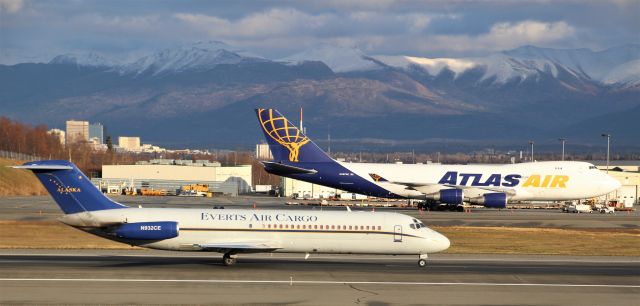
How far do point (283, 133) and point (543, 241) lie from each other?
106 ft

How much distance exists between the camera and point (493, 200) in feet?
270

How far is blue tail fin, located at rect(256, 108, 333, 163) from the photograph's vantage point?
85125 millimetres

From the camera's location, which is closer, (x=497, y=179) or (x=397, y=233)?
(x=397, y=233)

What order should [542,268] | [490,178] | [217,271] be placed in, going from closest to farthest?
1. [217,271]
2. [542,268]
3. [490,178]

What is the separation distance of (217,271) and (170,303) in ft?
25.5

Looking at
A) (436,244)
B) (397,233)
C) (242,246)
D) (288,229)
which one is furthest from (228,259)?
(436,244)

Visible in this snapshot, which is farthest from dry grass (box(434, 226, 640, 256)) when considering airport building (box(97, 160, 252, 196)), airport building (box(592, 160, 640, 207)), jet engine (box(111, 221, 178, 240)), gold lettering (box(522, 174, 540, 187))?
airport building (box(97, 160, 252, 196))

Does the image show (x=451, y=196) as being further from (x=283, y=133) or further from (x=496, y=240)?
(x=496, y=240)

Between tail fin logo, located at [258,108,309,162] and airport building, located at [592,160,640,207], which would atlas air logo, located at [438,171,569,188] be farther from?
airport building, located at [592,160,640,207]

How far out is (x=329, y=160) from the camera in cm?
8525

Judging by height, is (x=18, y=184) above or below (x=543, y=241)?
above

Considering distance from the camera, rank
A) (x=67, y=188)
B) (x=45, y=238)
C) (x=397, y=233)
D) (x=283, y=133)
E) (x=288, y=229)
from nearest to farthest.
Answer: (x=67, y=188), (x=288, y=229), (x=397, y=233), (x=45, y=238), (x=283, y=133)

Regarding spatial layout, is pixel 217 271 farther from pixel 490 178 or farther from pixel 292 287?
pixel 490 178

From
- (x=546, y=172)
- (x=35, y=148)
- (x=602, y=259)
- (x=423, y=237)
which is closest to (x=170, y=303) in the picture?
(x=423, y=237)
